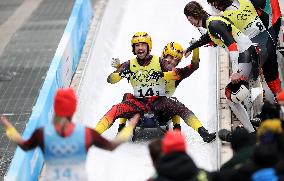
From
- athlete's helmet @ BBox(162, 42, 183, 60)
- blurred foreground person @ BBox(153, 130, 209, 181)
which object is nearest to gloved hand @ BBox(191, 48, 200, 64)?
athlete's helmet @ BBox(162, 42, 183, 60)

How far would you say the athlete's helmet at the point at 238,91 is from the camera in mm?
9172

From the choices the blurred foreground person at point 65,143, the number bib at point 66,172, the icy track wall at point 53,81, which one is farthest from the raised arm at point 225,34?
the number bib at point 66,172

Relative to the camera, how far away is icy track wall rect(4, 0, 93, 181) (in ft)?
25.7

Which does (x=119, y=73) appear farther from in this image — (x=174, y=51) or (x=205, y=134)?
(x=205, y=134)

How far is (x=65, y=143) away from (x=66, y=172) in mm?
325

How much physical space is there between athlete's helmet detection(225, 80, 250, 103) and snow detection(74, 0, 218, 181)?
0.57 metres

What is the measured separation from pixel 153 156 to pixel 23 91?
25.5 ft

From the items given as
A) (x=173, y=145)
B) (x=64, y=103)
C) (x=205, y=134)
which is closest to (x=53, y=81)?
(x=205, y=134)

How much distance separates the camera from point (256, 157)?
5.60 m

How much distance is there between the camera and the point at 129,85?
11.2m

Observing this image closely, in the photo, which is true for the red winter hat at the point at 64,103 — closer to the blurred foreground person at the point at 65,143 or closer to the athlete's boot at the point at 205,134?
the blurred foreground person at the point at 65,143

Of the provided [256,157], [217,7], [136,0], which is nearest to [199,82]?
[217,7]

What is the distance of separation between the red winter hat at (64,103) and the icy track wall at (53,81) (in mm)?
1599

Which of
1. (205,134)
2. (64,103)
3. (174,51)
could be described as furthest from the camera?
(174,51)
